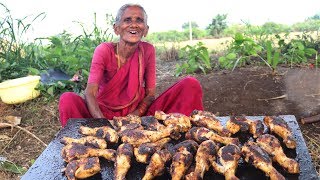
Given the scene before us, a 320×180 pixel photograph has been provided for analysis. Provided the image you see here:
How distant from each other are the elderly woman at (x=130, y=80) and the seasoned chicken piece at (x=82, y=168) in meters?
1.47

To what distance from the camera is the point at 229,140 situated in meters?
1.87

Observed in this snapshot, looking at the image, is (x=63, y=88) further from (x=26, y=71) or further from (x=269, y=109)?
(x=269, y=109)

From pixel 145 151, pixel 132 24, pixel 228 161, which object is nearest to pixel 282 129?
pixel 228 161

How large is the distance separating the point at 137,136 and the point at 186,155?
1.19 ft

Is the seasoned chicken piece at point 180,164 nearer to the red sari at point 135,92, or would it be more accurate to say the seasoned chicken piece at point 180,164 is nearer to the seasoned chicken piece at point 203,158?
the seasoned chicken piece at point 203,158

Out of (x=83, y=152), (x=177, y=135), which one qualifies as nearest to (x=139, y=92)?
(x=177, y=135)

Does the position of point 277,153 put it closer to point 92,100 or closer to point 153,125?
point 153,125

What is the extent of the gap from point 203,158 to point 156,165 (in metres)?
0.23

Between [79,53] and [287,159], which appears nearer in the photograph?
[287,159]

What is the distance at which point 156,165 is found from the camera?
1.63m

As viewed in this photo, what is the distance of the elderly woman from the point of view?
3205mm

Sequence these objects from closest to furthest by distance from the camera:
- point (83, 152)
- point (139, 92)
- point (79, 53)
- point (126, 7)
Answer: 1. point (83, 152)
2. point (126, 7)
3. point (139, 92)
4. point (79, 53)

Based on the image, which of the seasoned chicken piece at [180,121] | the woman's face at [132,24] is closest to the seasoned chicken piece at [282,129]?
the seasoned chicken piece at [180,121]

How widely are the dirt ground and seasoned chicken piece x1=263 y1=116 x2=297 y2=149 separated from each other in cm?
191
